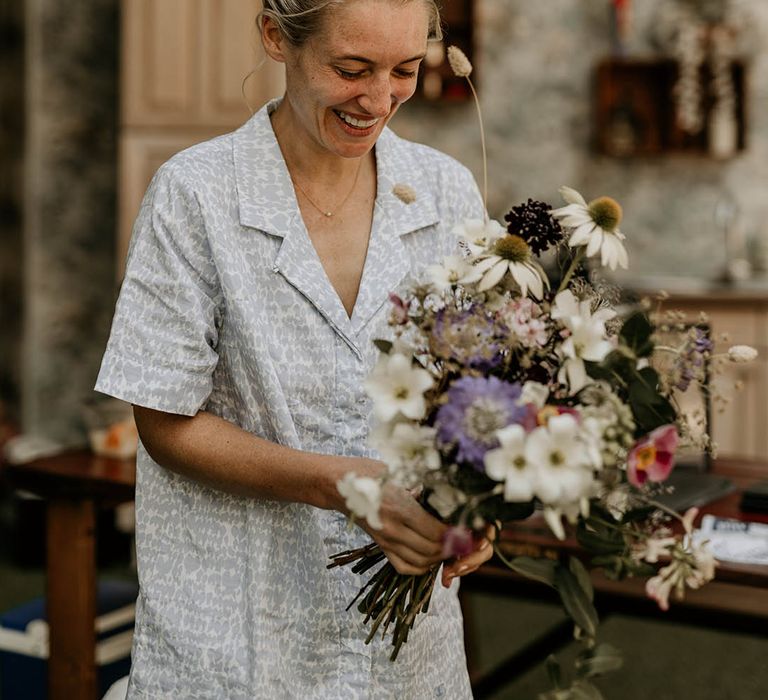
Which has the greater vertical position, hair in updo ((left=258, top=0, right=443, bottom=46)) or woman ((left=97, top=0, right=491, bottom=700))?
hair in updo ((left=258, top=0, right=443, bottom=46))

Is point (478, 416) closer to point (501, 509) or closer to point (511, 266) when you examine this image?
point (501, 509)

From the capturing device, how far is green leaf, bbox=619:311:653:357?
1.12 meters

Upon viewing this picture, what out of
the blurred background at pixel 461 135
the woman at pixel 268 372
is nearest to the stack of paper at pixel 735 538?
the woman at pixel 268 372

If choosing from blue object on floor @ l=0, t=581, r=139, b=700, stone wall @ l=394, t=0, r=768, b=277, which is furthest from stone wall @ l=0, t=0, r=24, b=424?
blue object on floor @ l=0, t=581, r=139, b=700

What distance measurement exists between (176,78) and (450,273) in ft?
12.5

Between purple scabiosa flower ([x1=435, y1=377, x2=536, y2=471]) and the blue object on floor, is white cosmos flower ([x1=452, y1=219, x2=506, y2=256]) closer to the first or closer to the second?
purple scabiosa flower ([x1=435, y1=377, x2=536, y2=471])

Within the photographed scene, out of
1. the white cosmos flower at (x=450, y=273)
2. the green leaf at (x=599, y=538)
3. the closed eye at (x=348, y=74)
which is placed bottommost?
the green leaf at (x=599, y=538)

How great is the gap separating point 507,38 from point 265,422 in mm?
4845

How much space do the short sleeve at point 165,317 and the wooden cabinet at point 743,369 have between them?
12.1 ft

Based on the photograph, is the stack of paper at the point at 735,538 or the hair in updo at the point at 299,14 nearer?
the hair in updo at the point at 299,14

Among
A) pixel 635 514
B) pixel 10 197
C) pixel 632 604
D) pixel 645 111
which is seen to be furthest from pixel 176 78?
pixel 635 514

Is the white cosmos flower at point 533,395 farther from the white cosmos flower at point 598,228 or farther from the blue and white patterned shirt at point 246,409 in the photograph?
the blue and white patterned shirt at point 246,409

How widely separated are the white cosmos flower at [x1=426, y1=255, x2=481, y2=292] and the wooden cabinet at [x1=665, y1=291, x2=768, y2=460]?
12.3ft

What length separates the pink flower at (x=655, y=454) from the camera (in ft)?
3.52
